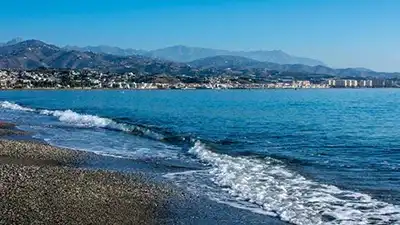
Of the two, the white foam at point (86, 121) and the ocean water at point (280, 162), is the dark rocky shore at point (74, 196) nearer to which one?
the ocean water at point (280, 162)

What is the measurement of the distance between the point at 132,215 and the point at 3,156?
1457 centimetres

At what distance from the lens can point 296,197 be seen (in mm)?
19047

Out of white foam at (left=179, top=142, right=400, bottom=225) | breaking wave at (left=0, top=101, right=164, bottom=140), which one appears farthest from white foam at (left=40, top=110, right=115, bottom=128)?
white foam at (left=179, top=142, right=400, bottom=225)

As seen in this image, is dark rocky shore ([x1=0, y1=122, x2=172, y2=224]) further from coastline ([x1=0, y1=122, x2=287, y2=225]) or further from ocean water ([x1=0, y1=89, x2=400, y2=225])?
ocean water ([x1=0, y1=89, x2=400, y2=225])

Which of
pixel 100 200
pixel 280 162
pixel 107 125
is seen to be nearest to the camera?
pixel 100 200

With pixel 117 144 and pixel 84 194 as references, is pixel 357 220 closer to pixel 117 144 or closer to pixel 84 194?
pixel 84 194

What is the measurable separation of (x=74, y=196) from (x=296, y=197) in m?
8.23

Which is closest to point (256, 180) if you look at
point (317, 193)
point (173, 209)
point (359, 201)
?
point (317, 193)

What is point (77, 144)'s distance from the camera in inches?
1446

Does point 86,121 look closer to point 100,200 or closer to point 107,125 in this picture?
point 107,125

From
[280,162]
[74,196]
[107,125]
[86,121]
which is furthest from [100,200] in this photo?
[86,121]

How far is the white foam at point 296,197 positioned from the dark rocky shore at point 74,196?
139 inches

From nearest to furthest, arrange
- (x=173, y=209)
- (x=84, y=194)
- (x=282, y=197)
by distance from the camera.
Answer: (x=173, y=209)
(x=84, y=194)
(x=282, y=197)

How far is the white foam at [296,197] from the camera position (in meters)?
16.2
